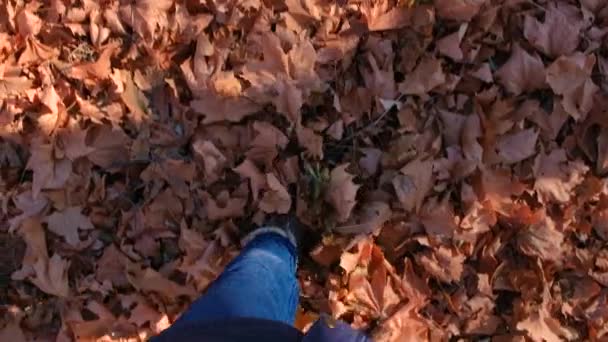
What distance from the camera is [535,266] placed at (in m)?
1.78

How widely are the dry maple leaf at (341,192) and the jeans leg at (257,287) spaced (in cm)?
15

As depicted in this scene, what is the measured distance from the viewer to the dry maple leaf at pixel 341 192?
177cm

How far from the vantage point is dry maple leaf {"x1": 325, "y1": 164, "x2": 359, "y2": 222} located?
69.9 inches

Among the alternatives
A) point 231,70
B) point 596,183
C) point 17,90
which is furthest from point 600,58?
point 17,90

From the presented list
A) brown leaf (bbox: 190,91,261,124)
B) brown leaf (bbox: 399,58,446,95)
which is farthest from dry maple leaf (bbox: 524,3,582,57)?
brown leaf (bbox: 190,91,261,124)

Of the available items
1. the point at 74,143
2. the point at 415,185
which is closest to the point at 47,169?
the point at 74,143

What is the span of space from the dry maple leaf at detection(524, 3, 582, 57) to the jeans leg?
802mm

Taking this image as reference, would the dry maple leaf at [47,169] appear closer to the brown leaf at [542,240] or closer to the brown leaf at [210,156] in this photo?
the brown leaf at [210,156]

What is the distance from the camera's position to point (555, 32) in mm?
1789

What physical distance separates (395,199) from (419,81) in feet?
1.00

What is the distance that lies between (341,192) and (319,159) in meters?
0.11

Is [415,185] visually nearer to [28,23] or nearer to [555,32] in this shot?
[555,32]

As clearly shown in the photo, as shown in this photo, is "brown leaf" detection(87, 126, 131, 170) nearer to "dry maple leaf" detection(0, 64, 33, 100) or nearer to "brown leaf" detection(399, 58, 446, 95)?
"dry maple leaf" detection(0, 64, 33, 100)

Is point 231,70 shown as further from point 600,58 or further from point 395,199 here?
point 600,58
